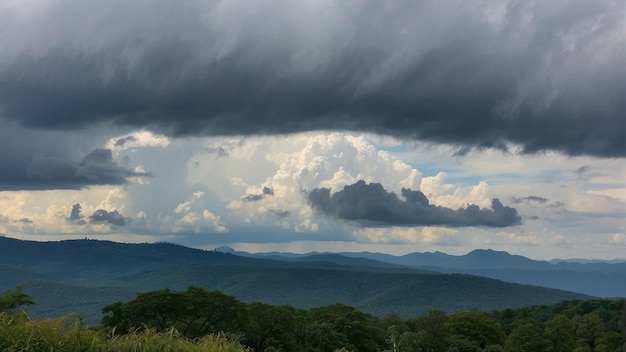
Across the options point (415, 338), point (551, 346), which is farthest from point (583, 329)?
point (415, 338)

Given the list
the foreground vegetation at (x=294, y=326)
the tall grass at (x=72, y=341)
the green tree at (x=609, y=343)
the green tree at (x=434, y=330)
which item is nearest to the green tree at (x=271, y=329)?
the foreground vegetation at (x=294, y=326)

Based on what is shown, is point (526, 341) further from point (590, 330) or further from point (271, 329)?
point (590, 330)

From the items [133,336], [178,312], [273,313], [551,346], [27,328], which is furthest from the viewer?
[551,346]

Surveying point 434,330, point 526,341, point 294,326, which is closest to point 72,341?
point 294,326

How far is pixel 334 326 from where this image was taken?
85.9 metres

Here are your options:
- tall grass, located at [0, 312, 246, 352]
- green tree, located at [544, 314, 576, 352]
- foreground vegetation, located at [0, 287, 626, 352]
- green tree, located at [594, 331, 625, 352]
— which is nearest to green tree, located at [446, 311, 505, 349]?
foreground vegetation, located at [0, 287, 626, 352]

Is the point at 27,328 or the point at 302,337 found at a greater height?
the point at 27,328

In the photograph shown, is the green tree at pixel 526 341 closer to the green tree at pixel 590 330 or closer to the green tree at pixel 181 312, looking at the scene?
the green tree at pixel 590 330

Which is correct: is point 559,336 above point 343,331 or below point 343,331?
above

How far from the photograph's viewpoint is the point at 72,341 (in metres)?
16.8

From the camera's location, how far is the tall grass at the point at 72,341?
16.2 metres

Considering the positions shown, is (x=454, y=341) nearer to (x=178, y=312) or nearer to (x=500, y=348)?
(x=500, y=348)

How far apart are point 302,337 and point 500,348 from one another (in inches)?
1043

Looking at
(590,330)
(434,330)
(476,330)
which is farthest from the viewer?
(590,330)
